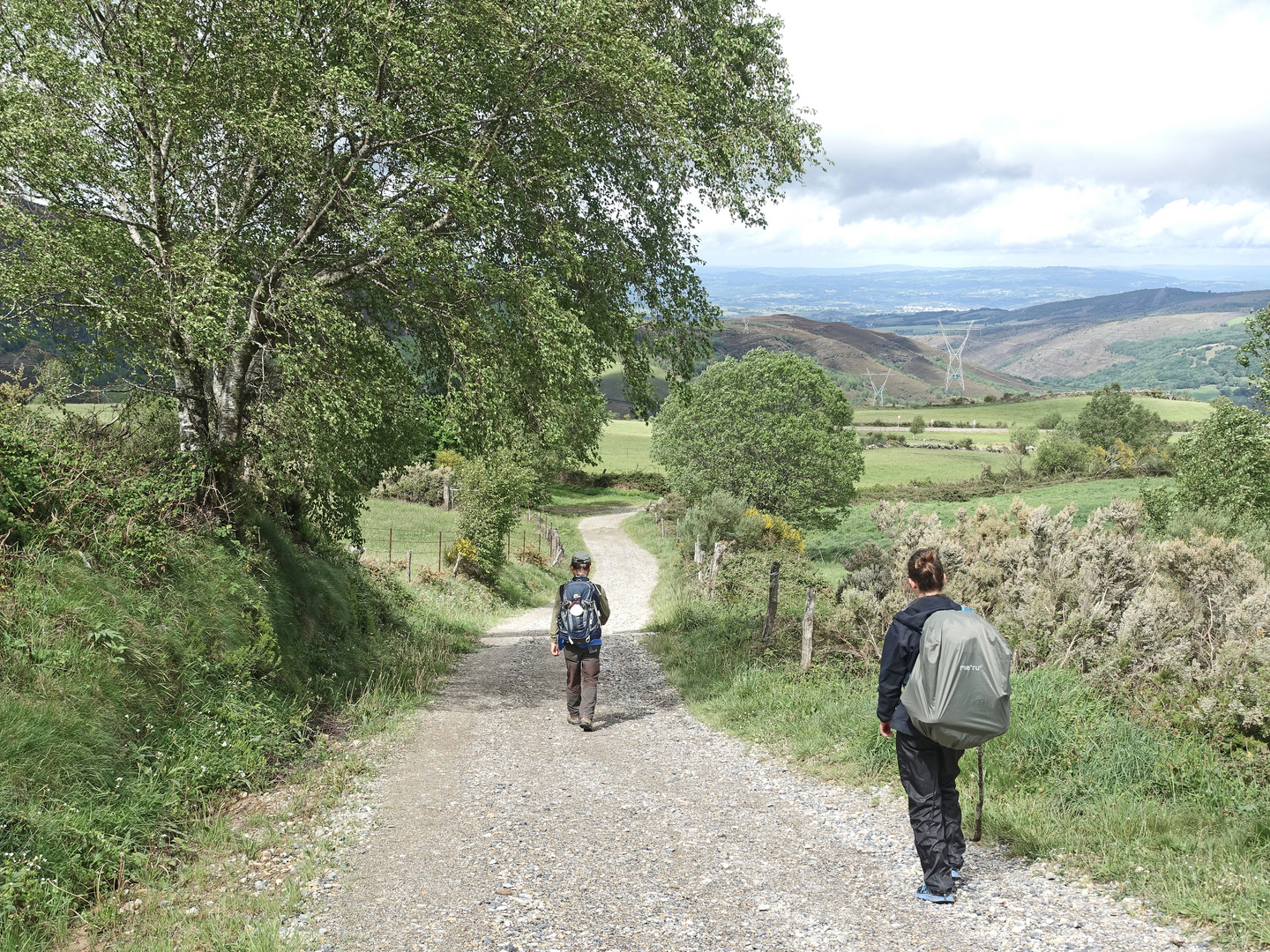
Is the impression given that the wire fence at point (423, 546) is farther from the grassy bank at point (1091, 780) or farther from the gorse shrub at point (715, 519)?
the grassy bank at point (1091, 780)

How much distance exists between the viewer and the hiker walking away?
966 cm

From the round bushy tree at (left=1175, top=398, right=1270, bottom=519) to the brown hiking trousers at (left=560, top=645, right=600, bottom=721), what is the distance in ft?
115

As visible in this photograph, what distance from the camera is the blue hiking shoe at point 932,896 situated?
16.4 feet

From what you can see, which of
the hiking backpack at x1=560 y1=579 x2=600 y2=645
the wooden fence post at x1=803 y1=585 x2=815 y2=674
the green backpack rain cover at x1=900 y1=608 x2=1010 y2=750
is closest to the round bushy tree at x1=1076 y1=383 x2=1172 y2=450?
the wooden fence post at x1=803 y1=585 x2=815 y2=674

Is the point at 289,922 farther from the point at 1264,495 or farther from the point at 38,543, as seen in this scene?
the point at 1264,495

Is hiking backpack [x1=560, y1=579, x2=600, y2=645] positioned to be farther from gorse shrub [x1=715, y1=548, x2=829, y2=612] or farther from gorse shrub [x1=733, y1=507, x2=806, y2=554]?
gorse shrub [x1=733, y1=507, x2=806, y2=554]

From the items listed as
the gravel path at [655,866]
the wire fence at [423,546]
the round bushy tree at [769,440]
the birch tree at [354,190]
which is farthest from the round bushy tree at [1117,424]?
the gravel path at [655,866]

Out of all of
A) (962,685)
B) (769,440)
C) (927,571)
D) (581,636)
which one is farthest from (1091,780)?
(769,440)

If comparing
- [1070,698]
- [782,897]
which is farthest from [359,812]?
[1070,698]

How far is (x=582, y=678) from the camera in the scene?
9.80m

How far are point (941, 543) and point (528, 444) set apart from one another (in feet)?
20.5

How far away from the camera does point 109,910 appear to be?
4754mm

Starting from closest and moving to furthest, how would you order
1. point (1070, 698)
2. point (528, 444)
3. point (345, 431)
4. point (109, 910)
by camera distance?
point (109, 910) < point (1070, 698) < point (345, 431) < point (528, 444)

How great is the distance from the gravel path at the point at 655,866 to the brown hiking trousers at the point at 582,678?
457 mm
